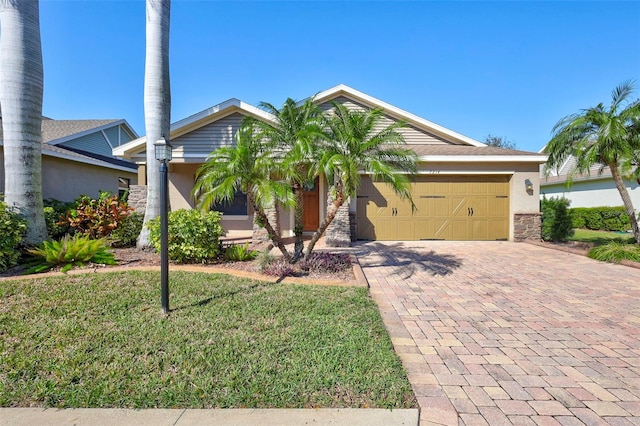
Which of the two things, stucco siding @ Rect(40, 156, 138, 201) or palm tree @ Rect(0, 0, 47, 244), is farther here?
stucco siding @ Rect(40, 156, 138, 201)

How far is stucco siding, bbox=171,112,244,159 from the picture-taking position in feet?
34.7

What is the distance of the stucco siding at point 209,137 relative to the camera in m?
10.6

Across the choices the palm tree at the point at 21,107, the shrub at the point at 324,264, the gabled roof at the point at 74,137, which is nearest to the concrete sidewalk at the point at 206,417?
the shrub at the point at 324,264

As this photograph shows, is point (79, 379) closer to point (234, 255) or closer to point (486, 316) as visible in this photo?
point (234, 255)

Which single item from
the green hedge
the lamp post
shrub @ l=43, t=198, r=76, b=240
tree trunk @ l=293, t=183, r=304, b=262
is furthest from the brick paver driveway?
the green hedge

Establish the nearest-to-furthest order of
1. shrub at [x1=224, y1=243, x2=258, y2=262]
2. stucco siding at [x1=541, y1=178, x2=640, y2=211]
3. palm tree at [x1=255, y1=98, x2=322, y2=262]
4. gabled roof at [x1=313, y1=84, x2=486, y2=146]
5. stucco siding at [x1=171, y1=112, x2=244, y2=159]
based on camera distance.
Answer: palm tree at [x1=255, y1=98, x2=322, y2=262], shrub at [x1=224, y1=243, x2=258, y2=262], stucco siding at [x1=171, y1=112, x2=244, y2=159], gabled roof at [x1=313, y1=84, x2=486, y2=146], stucco siding at [x1=541, y1=178, x2=640, y2=211]

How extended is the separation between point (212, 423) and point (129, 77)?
620 inches

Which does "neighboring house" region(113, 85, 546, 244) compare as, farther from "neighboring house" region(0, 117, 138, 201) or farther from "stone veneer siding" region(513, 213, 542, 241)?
"neighboring house" region(0, 117, 138, 201)

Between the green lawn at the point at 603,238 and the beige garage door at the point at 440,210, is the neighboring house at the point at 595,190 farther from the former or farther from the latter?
the beige garage door at the point at 440,210

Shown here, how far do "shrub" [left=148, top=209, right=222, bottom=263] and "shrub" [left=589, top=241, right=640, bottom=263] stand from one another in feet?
33.4

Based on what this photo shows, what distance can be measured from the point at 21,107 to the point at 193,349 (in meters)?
7.08

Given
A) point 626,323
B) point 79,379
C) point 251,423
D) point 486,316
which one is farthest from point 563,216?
point 79,379

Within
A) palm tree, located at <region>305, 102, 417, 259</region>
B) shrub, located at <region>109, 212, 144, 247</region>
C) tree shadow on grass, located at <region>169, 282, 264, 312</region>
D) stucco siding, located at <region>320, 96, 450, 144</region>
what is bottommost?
tree shadow on grass, located at <region>169, 282, 264, 312</region>

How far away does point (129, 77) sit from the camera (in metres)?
13.3
